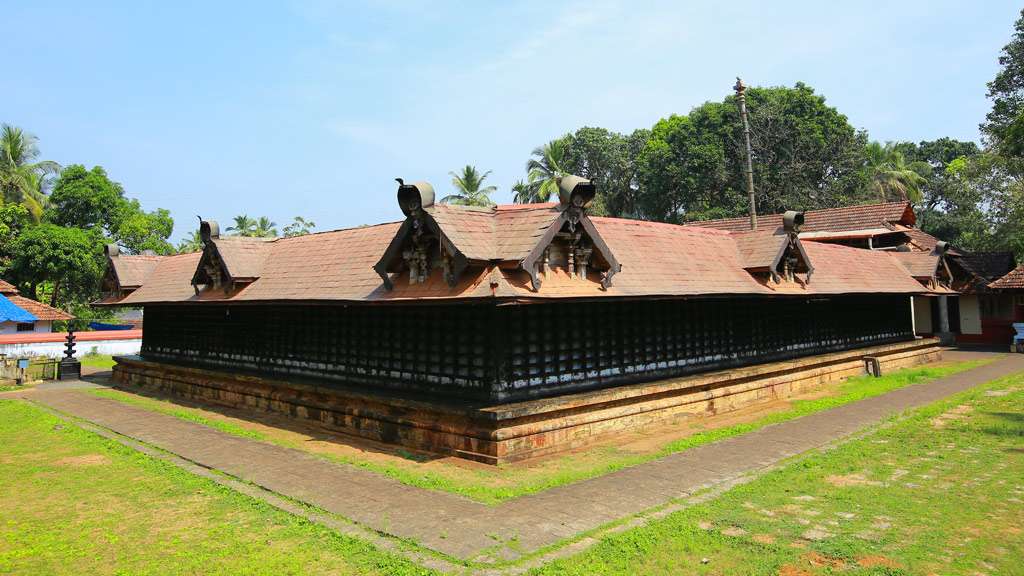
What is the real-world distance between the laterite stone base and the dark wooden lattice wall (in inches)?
14.9

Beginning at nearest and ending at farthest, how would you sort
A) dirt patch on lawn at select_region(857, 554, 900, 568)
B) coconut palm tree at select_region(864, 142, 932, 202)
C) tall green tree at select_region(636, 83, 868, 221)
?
dirt patch on lawn at select_region(857, 554, 900, 568)
tall green tree at select_region(636, 83, 868, 221)
coconut palm tree at select_region(864, 142, 932, 202)

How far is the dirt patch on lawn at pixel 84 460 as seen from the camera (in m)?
9.89

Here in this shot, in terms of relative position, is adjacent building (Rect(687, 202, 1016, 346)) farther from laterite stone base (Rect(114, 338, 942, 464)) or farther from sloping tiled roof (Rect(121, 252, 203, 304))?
sloping tiled roof (Rect(121, 252, 203, 304))

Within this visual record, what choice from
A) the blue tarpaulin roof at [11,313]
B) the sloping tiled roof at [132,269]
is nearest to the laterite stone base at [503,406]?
the sloping tiled roof at [132,269]

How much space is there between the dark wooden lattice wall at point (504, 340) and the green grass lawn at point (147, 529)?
149 inches

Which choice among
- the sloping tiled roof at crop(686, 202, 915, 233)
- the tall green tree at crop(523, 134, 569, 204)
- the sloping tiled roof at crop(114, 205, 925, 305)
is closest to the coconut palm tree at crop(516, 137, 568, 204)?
the tall green tree at crop(523, 134, 569, 204)

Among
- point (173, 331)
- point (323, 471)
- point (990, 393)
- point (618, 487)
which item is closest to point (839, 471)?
point (618, 487)

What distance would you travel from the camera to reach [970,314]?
2975 cm

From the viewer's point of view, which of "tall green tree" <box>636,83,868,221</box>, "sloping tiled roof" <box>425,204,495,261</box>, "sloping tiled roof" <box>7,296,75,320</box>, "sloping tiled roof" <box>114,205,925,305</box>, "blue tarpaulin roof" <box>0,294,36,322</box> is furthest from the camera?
"tall green tree" <box>636,83,868,221</box>

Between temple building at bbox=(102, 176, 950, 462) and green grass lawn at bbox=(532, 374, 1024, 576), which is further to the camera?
temple building at bbox=(102, 176, 950, 462)

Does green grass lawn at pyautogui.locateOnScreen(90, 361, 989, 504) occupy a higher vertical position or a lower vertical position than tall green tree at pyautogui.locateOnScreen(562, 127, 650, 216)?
lower

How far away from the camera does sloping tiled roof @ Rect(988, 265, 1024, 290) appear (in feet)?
81.7

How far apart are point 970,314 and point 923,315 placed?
2191 millimetres

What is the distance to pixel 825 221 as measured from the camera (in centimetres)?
2994
